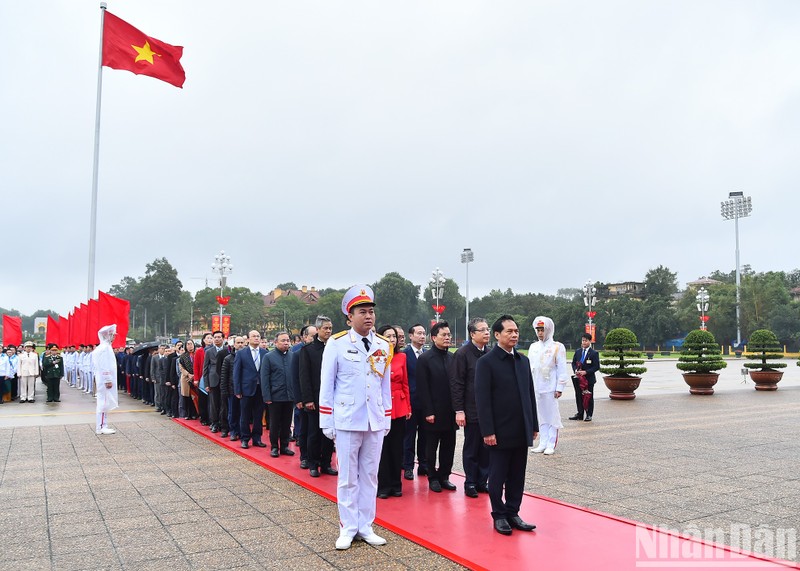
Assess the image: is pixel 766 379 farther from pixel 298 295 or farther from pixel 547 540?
pixel 298 295

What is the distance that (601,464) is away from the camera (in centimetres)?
753

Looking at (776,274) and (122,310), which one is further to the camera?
(776,274)

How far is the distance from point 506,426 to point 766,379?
17.1 m

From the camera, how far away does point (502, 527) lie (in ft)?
15.6

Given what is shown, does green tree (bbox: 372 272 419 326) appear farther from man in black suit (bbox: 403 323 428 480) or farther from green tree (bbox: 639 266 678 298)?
man in black suit (bbox: 403 323 428 480)

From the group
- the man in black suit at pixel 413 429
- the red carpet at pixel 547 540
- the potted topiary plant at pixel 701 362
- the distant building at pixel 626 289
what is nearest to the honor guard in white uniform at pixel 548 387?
the man in black suit at pixel 413 429

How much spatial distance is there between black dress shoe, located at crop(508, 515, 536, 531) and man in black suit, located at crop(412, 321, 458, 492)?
1531 millimetres

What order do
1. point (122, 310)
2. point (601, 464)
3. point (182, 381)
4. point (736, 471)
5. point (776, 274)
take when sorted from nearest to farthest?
point (736, 471), point (601, 464), point (182, 381), point (122, 310), point (776, 274)

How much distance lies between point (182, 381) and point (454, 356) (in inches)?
309

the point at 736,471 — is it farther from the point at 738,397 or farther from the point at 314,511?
the point at 738,397

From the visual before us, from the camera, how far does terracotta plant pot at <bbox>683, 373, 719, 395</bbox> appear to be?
672 inches

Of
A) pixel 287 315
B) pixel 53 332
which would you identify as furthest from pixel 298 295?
pixel 53 332

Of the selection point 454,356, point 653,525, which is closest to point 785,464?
point 653,525

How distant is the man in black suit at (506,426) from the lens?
484 cm
